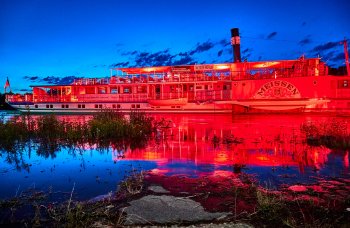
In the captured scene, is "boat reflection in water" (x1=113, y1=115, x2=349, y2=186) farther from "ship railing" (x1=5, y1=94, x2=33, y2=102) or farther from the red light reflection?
"ship railing" (x1=5, y1=94, x2=33, y2=102)

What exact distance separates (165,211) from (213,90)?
3185 centimetres

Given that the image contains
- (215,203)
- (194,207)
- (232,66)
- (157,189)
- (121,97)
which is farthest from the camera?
(121,97)

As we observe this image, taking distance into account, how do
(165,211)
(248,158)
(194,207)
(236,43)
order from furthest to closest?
(236,43) → (248,158) → (194,207) → (165,211)

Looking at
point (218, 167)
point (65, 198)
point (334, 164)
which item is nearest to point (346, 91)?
point (334, 164)

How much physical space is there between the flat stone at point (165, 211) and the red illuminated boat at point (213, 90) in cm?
2922

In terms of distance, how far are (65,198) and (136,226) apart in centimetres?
216

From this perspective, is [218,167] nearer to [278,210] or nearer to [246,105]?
[278,210]

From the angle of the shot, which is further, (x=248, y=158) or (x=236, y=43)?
(x=236, y=43)

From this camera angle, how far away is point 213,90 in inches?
A: 1428

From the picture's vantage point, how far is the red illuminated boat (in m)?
31.7

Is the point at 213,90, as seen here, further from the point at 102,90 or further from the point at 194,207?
→ the point at 194,207

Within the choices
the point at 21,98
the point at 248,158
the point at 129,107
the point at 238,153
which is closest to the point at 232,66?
the point at 129,107

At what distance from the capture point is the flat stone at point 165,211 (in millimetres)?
4730

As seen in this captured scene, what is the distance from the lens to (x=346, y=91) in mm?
31609
